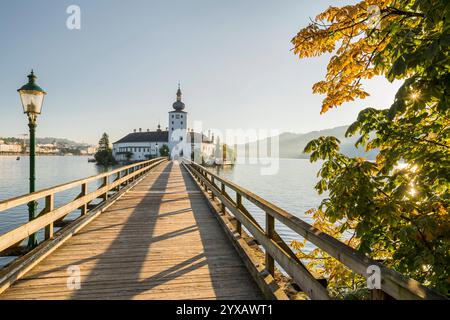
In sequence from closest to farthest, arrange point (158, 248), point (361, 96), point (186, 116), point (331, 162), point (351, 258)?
point (351, 258), point (331, 162), point (361, 96), point (158, 248), point (186, 116)

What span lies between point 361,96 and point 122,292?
14.9 ft

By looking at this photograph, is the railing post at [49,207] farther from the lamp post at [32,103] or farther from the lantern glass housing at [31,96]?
the lantern glass housing at [31,96]

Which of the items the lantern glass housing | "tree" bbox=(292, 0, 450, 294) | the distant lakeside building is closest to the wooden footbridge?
"tree" bbox=(292, 0, 450, 294)

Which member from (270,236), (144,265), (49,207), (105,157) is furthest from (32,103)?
(105,157)

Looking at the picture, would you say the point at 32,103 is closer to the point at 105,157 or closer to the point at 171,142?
the point at 171,142

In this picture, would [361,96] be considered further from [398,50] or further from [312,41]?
[398,50]

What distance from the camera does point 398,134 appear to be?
3348mm

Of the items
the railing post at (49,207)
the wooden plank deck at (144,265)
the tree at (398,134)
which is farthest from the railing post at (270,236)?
the railing post at (49,207)

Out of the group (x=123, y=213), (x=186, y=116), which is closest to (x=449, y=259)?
(x=123, y=213)

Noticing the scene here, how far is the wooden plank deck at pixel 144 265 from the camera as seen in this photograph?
12.0 feet

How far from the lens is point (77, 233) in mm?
6316

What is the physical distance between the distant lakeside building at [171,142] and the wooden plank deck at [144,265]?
97.3 meters

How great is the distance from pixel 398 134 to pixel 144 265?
4.18 m

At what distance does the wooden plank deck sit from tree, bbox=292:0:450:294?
1.86 meters
